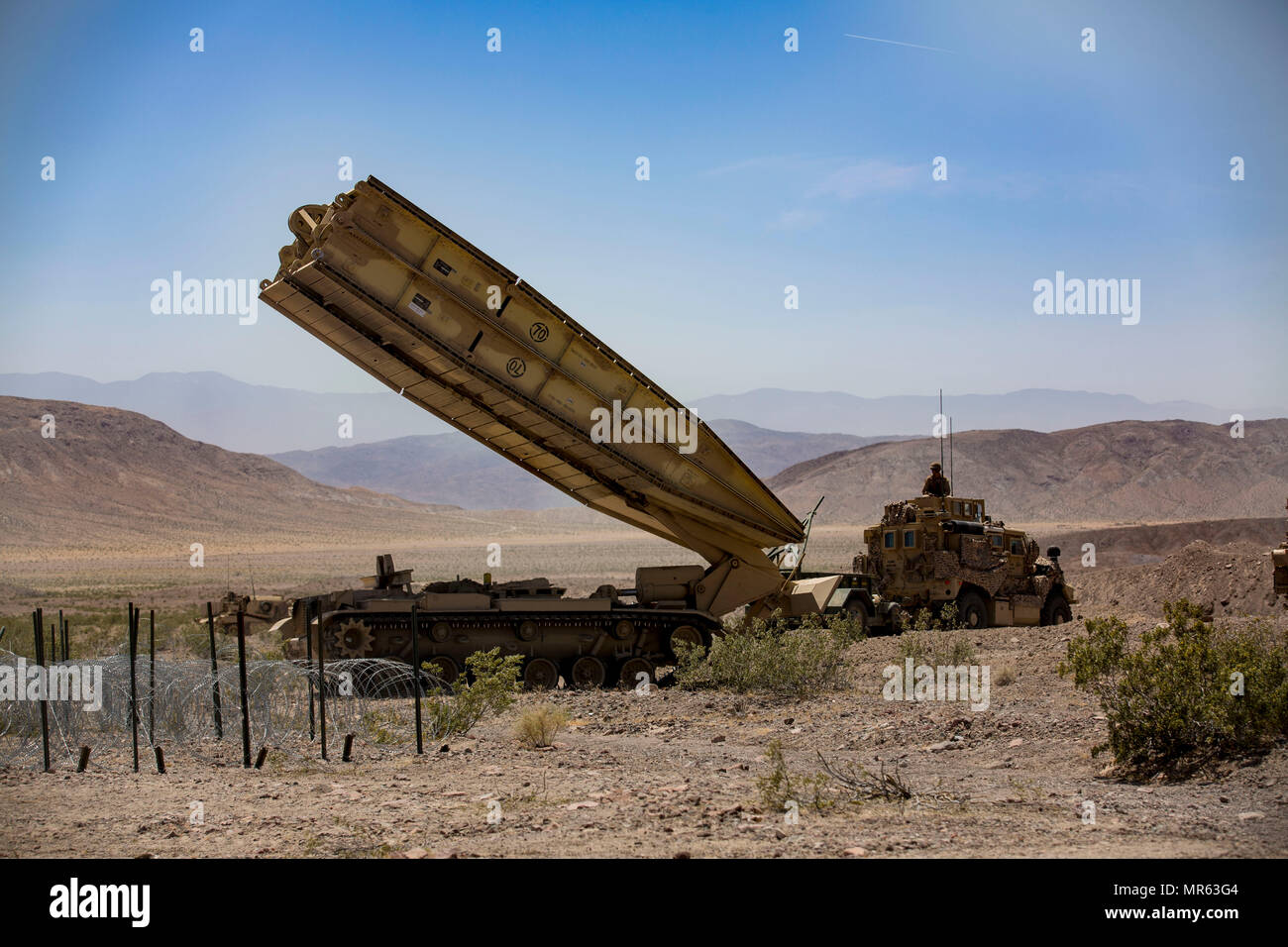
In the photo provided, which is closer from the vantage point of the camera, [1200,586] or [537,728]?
[537,728]

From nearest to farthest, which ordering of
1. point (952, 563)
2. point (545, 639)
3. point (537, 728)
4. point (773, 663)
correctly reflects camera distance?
1. point (537, 728)
2. point (773, 663)
3. point (545, 639)
4. point (952, 563)

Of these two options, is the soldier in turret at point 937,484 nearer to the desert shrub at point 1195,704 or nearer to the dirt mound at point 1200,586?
the dirt mound at point 1200,586

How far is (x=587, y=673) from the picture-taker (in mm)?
17203

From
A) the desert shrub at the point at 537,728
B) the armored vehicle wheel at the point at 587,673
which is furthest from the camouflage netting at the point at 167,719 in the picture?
the armored vehicle wheel at the point at 587,673

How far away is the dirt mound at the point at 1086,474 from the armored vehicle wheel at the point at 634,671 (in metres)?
76.3

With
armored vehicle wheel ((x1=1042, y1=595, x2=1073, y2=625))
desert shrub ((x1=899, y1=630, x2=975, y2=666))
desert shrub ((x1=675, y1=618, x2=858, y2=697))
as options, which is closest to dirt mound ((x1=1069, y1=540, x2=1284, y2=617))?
armored vehicle wheel ((x1=1042, y1=595, x2=1073, y2=625))

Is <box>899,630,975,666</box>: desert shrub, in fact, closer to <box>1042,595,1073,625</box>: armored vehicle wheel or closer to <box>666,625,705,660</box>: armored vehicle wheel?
<box>666,625,705,660</box>: armored vehicle wheel

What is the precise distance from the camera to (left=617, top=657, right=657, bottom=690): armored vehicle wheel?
17.1 meters

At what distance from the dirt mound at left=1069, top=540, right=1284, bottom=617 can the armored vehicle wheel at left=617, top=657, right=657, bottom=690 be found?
974 centimetres

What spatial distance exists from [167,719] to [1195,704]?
953cm

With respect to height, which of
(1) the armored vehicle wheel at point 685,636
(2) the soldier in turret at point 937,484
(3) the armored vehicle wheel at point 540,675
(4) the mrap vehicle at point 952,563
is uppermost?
(2) the soldier in turret at point 937,484

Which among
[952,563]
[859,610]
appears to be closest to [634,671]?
[859,610]

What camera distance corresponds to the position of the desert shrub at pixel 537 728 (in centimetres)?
1225

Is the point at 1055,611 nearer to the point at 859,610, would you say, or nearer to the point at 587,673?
the point at 859,610
